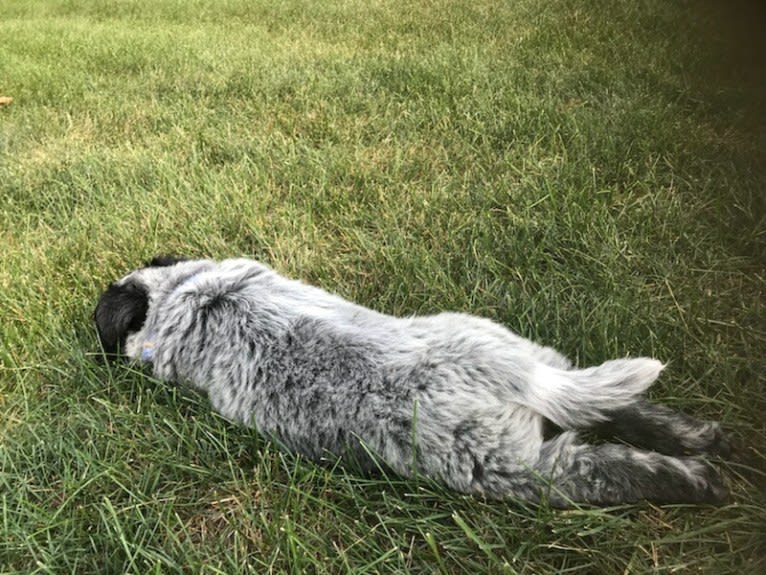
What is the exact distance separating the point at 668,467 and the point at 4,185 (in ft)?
15.8

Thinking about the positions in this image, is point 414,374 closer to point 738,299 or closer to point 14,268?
point 738,299

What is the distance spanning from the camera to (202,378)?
2.49 meters

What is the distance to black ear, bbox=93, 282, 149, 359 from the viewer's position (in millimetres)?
2760

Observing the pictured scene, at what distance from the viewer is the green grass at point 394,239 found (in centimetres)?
200

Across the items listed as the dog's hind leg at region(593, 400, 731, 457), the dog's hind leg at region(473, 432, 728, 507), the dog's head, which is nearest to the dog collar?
the dog's head

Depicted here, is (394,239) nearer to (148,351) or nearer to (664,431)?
(148,351)

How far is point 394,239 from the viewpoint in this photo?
3.42 metres

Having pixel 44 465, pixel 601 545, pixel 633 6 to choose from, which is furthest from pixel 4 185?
pixel 633 6

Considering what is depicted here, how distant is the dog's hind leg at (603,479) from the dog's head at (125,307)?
5.71 feet

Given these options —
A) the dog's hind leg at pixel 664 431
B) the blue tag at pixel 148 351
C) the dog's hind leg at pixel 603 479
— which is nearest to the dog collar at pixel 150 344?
the blue tag at pixel 148 351

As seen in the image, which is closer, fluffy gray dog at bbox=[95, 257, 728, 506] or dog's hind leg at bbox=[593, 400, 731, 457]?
fluffy gray dog at bbox=[95, 257, 728, 506]

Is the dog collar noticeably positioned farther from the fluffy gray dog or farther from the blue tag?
the fluffy gray dog

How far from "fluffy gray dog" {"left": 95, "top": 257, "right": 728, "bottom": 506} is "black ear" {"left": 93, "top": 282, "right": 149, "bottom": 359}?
14.2 inches

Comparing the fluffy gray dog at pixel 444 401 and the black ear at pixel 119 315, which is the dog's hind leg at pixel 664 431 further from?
the black ear at pixel 119 315
